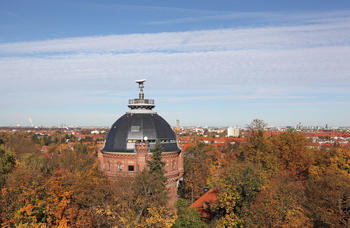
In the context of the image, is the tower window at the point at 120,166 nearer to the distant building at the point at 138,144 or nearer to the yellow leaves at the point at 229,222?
the distant building at the point at 138,144

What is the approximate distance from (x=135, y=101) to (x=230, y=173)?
21902mm

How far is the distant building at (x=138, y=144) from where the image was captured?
45969 millimetres

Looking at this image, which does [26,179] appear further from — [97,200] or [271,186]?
[271,186]

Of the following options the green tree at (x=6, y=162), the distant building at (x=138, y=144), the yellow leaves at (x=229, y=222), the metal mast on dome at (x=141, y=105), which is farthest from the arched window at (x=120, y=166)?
the green tree at (x=6, y=162)

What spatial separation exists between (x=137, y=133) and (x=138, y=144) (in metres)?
2.84

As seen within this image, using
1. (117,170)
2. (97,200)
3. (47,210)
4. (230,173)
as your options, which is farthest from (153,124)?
(47,210)

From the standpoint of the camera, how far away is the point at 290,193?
33.1 metres

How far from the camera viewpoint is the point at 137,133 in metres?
47.8

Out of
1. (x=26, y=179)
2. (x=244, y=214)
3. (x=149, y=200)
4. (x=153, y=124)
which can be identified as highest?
(x=153, y=124)

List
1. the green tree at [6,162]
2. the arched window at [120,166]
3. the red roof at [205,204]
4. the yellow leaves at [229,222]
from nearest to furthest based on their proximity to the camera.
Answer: the yellow leaves at [229,222] < the red roof at [205,204] < the arched window at [120,166] < the green tree at [6,162]

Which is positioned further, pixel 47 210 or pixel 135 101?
pixel 135 101

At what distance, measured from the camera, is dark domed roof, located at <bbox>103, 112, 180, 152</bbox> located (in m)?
47.4

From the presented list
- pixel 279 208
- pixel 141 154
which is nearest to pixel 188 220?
pixel 279 208

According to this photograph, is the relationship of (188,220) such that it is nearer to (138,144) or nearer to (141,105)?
(138,144)
